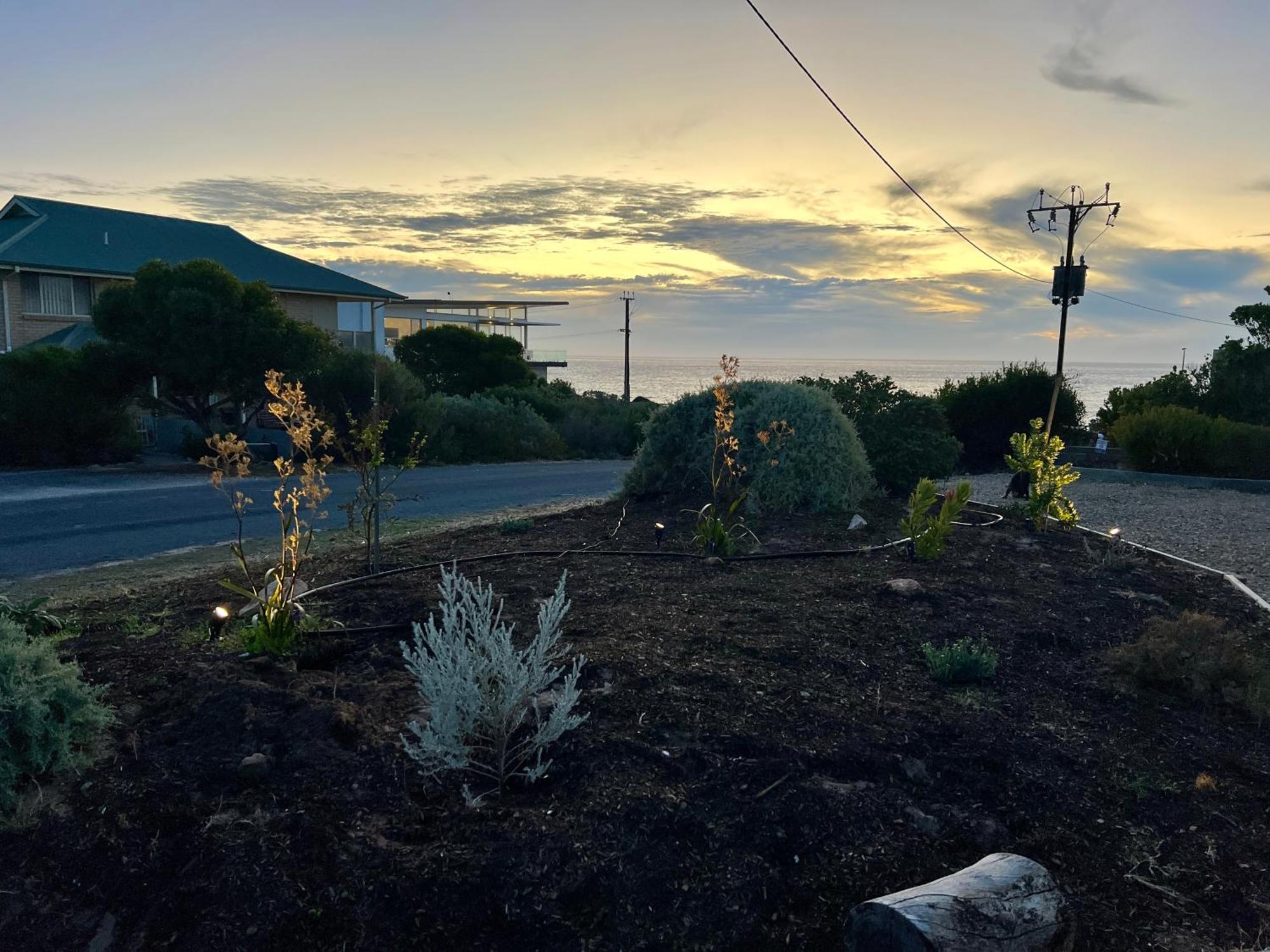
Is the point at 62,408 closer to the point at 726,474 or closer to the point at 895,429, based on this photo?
the point at 726,474

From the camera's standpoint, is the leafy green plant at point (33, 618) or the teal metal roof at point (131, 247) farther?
the teal metal roof at point (131, 247)

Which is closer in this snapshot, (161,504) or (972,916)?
(972,916)

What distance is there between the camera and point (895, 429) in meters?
Result: 11.2

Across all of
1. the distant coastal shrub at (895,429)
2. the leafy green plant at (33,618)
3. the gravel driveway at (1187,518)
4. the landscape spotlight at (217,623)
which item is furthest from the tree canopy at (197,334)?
the landscape spotlight at (217,623)

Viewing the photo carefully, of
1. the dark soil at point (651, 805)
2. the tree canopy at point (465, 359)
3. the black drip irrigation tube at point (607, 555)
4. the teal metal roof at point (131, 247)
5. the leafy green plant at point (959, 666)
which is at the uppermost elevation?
the teal metal roof at point (131, 247)

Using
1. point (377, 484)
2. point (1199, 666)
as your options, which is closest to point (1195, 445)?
point (1199, 666)

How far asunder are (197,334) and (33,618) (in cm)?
1305

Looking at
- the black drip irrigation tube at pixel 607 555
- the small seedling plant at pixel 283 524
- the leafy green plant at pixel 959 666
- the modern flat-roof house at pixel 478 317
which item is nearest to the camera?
the small seedling plant at pixel 283 524

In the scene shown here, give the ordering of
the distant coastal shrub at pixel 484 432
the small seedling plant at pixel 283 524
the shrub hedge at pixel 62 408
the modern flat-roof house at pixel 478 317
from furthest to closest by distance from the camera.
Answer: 1. the modern flat-roof house at pixel 478 317
2. the distant coastal shrub at pixel 484 432
3. the shrub hedge at pixel 62 408
4. the small seedling plant at pixel 283 524

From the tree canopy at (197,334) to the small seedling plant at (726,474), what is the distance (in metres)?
11.0

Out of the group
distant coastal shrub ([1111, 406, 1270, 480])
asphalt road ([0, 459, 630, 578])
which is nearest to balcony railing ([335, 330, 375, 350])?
asphalt road ([0, 459, 630, 578])

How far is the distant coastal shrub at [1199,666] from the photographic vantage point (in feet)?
15.3

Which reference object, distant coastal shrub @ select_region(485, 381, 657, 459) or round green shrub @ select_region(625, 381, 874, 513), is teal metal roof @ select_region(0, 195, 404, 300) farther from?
round green shrub @ select_region(625, 381, 874, 513)

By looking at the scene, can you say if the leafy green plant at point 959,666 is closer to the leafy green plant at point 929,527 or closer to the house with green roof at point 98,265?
the leafy green plant at point 929,527
